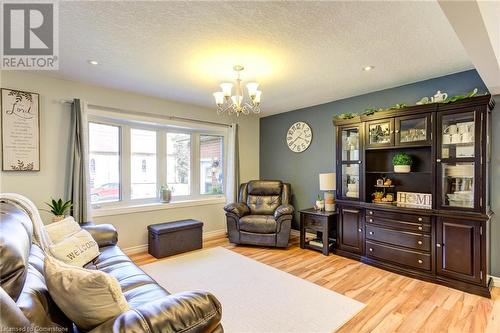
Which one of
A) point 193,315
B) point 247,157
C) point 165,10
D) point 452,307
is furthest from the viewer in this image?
point 247,157

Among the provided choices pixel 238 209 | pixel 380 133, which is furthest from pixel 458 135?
pixel 238 209

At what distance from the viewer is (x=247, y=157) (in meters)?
5.42

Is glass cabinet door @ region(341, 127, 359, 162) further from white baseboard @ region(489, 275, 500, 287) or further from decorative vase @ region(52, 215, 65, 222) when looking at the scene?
decorative vase @ region(52, 215, 65, 222)

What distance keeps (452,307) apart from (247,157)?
3.95 meters

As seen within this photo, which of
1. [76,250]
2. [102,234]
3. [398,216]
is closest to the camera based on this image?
[76,250]

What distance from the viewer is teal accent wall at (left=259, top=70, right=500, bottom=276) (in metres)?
2.81

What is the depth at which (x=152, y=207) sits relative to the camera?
13.4 ft

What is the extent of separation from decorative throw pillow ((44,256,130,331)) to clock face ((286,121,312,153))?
4.09 metres

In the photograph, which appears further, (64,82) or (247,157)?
(247,157)

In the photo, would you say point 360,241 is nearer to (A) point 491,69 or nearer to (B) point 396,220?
(B) point 396,220

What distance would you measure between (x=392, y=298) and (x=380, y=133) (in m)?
2.03

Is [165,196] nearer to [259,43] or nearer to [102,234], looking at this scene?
[102,234]

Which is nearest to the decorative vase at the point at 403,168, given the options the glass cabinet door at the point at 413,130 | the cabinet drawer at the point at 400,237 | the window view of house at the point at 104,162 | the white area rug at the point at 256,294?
the glass cabinet door at the point at 413,130

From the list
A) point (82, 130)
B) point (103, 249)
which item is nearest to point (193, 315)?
point (103, 249)
